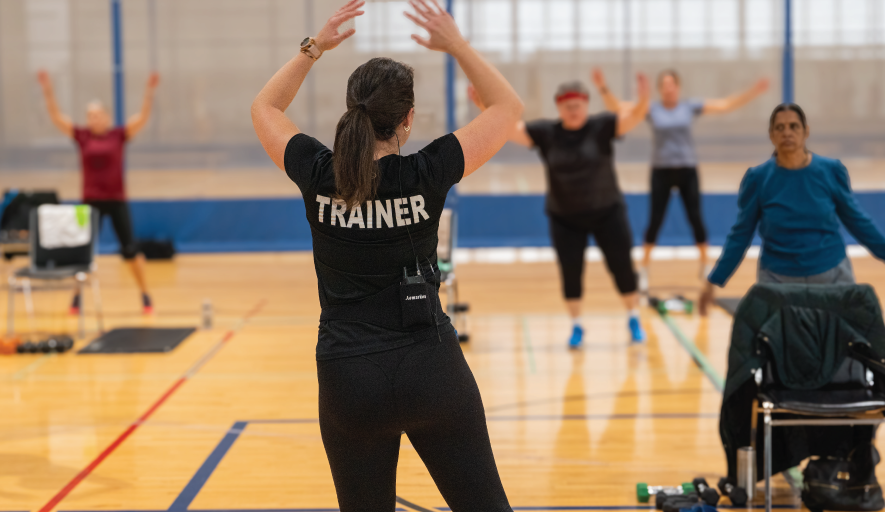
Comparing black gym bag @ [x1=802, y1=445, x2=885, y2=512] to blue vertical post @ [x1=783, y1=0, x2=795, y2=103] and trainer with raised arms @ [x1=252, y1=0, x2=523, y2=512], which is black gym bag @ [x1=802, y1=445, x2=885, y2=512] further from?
blue vertical post @ [x1=783, y1=0, x2=795, y2=103]

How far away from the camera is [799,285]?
11.4 ft

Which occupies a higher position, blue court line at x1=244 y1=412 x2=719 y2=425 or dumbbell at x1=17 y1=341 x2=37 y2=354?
dumbbell at x1=17 y1=341 x2=37 y2=354

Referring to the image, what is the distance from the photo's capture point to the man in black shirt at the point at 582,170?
5621 mm

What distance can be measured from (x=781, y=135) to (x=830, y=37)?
26.3 ft

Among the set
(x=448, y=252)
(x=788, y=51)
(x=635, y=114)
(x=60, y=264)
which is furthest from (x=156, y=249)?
(x=788, y=51)

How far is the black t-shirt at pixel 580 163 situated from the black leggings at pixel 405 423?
12.2 feet

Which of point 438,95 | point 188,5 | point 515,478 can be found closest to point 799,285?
point 515,478

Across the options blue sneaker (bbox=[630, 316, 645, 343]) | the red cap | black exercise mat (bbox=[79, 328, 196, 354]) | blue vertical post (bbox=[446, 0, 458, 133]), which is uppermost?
blue vertical post (bbox=[446, 0, 458, 133])

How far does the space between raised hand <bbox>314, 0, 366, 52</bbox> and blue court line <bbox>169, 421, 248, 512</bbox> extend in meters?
2.08

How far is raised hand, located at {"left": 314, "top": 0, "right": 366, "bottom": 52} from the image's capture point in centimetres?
204

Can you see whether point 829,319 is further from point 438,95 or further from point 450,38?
point 438,95

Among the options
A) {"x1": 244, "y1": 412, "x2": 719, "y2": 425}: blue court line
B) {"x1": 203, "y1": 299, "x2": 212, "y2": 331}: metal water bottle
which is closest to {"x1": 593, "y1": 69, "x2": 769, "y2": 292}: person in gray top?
Answer: {"x1": 244, "y1": 412, "x2": 719, "y2": 425}: blue court line

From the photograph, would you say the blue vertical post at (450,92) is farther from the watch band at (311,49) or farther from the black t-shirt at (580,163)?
the watch band at (311,49)

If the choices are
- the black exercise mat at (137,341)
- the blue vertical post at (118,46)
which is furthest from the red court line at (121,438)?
the blue vertical post at (118,46)
